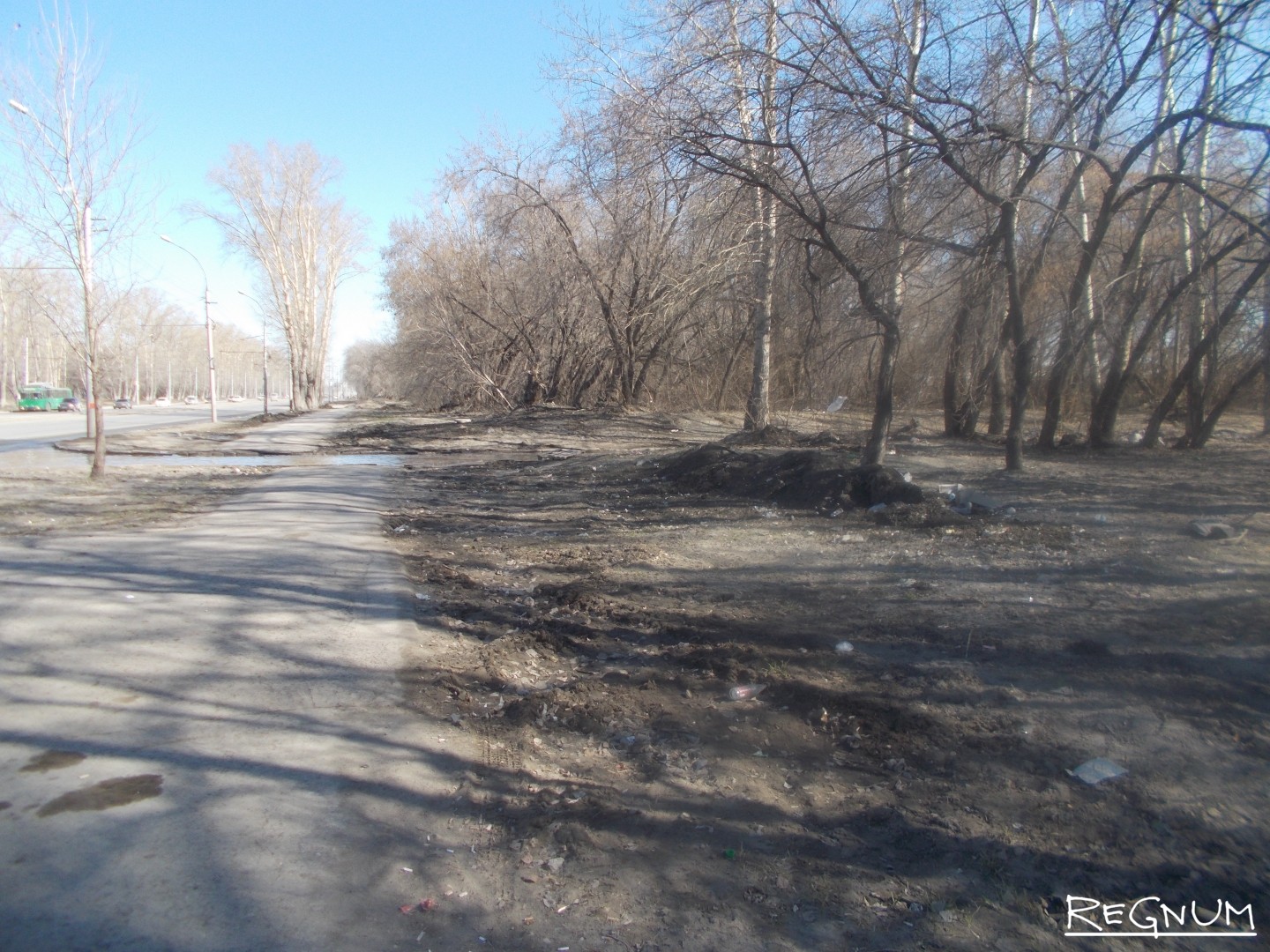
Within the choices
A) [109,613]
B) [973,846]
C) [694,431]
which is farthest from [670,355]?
[973,846]

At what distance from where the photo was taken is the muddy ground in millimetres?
3195

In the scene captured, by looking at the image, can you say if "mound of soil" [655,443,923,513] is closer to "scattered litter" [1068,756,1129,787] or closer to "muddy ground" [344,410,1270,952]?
"muddy ground" [344,410,1270,952]

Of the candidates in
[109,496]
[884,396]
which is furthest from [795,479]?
[109,496]

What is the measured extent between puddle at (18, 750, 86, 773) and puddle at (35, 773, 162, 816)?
0.32 meters

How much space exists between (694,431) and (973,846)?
2002 centimetres

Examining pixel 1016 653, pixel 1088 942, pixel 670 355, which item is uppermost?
pixel 670 355

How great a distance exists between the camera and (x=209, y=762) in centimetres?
407

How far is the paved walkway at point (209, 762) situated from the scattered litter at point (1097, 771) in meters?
3.06

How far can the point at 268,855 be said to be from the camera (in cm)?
331

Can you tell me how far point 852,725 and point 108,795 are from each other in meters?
3.75

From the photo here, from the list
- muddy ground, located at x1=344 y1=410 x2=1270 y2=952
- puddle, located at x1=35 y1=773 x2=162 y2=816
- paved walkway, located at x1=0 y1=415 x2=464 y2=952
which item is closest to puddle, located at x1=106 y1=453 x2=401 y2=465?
muddy ground, located at x1=344 y1=410 x2=1270 y2=952

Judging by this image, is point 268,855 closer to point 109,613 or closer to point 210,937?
point 210,937

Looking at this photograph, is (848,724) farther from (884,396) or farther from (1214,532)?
(884,396)

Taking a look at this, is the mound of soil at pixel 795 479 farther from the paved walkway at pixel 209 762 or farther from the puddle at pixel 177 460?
the puddle at pixel 177 460
